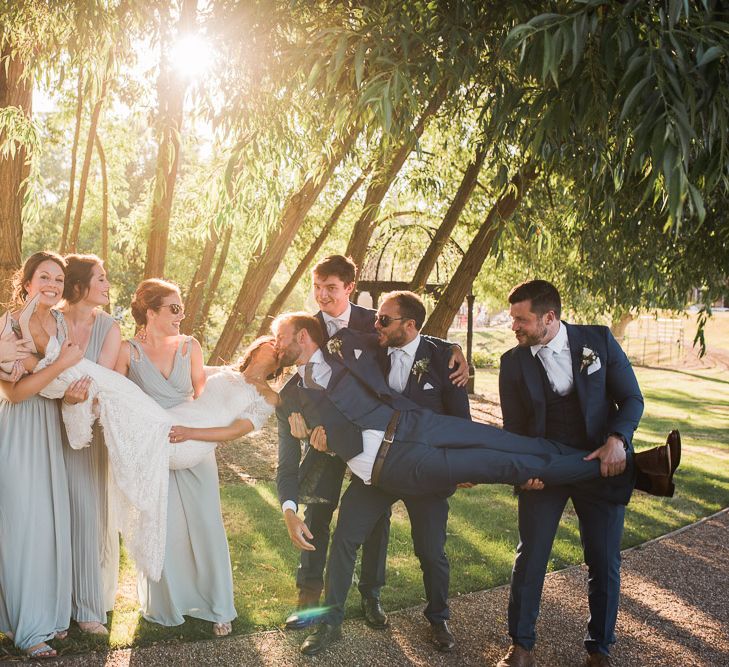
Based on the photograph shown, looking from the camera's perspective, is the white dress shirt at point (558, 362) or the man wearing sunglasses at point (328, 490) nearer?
the white dress shirt at point (558, 362)

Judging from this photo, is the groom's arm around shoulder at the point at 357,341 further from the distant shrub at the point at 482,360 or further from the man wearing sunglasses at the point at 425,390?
the distant shrub at the point at 482,360

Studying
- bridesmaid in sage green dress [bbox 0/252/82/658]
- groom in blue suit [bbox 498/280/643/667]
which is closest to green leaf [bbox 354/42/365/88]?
groom in blue suit [bbox 498/280/643/667]

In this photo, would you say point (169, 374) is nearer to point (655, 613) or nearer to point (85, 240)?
point (655, 613)

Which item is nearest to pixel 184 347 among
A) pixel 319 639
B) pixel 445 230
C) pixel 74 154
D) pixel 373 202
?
pixel 319 639

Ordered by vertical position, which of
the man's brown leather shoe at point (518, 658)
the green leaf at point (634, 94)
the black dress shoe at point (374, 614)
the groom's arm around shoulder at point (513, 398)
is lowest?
the black dress shoe at point (374, 614)

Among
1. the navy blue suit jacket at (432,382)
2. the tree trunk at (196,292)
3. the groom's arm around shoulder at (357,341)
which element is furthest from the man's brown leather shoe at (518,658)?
the tree trunk at (196,292)

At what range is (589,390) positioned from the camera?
11.7 ft

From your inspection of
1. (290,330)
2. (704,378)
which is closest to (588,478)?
(290,330)

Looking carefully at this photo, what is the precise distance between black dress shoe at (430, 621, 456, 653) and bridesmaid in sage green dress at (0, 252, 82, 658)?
179 cm

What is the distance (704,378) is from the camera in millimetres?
26609

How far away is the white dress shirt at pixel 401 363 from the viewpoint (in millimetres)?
3832

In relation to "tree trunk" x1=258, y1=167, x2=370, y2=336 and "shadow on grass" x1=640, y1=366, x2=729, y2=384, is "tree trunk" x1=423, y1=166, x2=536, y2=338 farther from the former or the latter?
"shadow on grass" x1=640, y1=366, x2=729, y2=384

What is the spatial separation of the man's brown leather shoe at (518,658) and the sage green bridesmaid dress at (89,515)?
1.98m

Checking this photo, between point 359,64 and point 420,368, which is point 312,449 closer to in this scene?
point 420,368
